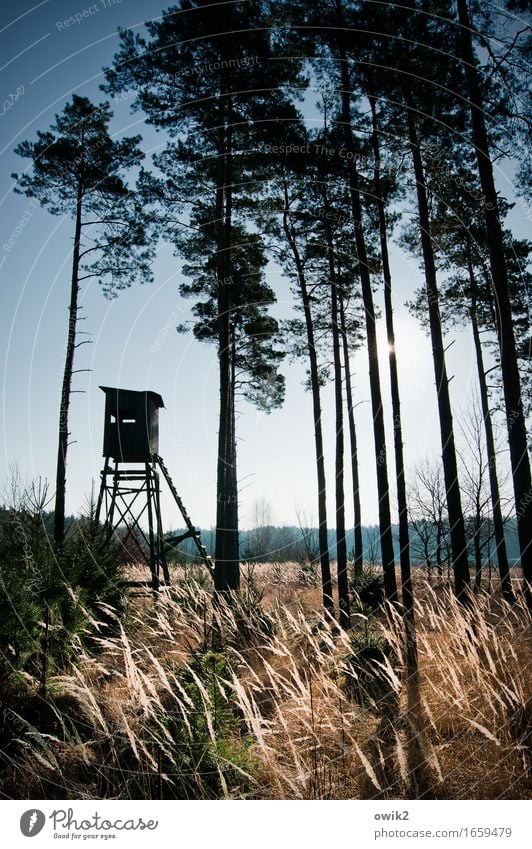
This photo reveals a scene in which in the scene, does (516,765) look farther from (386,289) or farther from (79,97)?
(79,97)

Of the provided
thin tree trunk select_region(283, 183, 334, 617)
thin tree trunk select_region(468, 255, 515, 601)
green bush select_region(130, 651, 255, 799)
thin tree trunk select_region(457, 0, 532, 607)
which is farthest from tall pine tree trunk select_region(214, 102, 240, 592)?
thin tree trunk select_region(468, 255, 515, 601)

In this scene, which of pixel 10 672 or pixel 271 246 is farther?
pixel 271 246

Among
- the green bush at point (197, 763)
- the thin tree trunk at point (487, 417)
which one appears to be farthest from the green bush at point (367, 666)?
→ the thin tree trunk at point (487, 417)

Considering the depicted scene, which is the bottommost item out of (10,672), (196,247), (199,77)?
(10,672)

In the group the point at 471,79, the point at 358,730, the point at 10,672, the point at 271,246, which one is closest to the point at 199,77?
the point at 271,246

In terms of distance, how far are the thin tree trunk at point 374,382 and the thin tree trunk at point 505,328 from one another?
2960mm

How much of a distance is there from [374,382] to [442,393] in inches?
57.9

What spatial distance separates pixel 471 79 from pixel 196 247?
703 centimetres

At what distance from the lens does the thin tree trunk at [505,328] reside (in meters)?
5.80

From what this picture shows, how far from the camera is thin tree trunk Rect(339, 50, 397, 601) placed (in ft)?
30.0

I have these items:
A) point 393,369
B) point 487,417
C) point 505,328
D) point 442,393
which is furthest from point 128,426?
point 487,417

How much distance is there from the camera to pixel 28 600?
15.9 ft

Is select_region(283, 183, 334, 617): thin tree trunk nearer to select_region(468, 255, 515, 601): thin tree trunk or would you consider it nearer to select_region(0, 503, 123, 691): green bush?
select_region(468, 255, 515, 601): thin tree trunk
